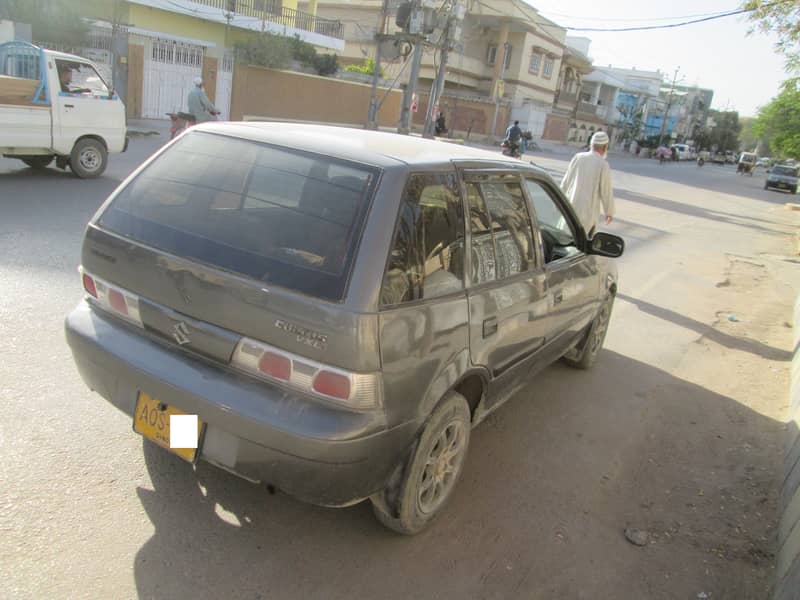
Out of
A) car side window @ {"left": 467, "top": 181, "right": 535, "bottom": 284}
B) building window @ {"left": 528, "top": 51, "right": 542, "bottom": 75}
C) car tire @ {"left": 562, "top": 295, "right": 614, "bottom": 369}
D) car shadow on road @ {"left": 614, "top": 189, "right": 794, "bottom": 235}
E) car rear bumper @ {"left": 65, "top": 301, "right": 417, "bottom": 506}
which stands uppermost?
building window @ {"left": 528, "top": 51, "right": 542, "bottom": 75}

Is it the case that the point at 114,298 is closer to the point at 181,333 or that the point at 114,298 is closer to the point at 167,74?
the point at 181,333

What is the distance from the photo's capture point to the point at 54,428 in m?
3.30

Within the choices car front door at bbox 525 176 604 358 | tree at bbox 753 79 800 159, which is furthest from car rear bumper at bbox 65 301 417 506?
tree at bbox 753 79 800 159

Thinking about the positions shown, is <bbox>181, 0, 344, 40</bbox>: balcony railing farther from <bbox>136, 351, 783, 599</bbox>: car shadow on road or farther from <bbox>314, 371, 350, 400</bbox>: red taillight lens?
<bbox>314, 371, 350, 400</bbox>: red taillight lens

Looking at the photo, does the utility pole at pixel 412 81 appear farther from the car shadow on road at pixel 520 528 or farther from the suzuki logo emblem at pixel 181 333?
the suzuki logo emblem at pixel 181 333

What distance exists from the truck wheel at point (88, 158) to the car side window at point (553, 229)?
8.10 meters

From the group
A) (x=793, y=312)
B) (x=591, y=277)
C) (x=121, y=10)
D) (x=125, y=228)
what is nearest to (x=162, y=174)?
(x=125, y=228)

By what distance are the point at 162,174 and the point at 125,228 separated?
A: 327 millimetres

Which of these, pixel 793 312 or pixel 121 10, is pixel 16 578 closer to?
pixel 793 312

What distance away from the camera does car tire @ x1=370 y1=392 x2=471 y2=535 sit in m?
2.75

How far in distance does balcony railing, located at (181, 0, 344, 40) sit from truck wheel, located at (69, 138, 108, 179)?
18.1m

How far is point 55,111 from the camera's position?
930 centimetres

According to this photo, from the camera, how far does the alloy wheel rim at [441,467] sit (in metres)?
2.92

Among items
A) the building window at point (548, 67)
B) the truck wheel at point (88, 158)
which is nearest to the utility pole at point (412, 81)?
the truck wheel at point (88, 158)
